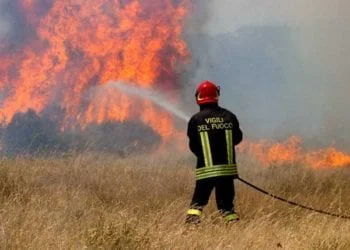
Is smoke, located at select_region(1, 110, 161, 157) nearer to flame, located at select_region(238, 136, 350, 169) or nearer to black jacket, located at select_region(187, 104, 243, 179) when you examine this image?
flame, located at select_region(238, 136, 350, 169)

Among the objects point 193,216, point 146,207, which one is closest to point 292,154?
point 146,207

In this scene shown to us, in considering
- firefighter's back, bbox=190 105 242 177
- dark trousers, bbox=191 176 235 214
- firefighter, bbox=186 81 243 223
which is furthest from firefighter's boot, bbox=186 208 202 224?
firefighter's back, bbox=190 105 242 177

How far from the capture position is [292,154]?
16.3 meters

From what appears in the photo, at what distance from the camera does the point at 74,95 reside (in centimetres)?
1812

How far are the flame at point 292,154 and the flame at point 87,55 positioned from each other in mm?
3612

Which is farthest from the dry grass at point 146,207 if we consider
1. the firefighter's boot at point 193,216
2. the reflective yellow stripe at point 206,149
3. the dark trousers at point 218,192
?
the reflective yellow stripe at point 206,149

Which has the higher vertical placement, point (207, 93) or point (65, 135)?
point (65, 135)

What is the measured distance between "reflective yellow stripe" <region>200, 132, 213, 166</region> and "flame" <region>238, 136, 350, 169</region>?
250 inches

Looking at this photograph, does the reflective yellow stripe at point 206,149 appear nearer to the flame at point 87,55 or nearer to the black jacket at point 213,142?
the black jacket at point 213,142

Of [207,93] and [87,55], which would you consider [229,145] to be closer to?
[207,93]

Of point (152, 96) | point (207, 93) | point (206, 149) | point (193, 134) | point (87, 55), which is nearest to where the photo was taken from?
point (206, 149)

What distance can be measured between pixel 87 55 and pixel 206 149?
1127 cm

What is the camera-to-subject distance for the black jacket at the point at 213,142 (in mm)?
7184

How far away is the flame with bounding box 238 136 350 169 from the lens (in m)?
14.3
